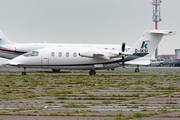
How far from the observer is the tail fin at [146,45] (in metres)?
34.8

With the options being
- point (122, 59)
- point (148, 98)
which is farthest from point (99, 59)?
point (148, 98)

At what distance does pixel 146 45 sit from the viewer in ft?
116

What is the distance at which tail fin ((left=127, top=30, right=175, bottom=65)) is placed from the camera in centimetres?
3481

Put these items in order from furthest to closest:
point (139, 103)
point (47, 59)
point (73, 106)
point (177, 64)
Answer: point (177, 64) → point (47, 59) → point (139, 103) → point (73, 106)

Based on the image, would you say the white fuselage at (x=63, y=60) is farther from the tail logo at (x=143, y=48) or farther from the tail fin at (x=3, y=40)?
the tail fin at (x=3, y=40)

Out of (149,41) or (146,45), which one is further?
(149,41)

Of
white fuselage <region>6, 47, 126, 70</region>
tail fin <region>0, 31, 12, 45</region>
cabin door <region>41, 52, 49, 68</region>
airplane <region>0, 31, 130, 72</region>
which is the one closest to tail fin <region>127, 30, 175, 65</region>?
white fuselage <region>6, 47, 126, 70</region>

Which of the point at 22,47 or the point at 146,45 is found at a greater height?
the point at 22,47

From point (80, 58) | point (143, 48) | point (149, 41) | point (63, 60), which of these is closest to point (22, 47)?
point (63, 60)

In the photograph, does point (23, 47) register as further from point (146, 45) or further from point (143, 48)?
point (146, 45)

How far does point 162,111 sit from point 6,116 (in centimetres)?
556

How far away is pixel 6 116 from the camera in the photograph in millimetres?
9609

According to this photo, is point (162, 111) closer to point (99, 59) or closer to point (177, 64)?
point (99, 59)

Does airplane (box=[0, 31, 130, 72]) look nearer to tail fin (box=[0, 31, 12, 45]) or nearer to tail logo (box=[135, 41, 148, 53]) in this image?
tail fin (box=[0, 31, 12, 45])
